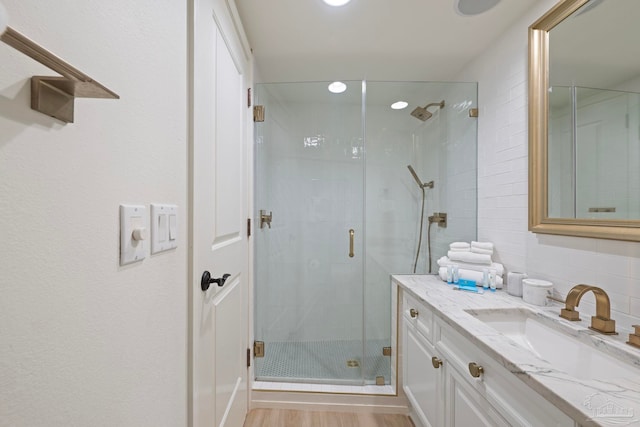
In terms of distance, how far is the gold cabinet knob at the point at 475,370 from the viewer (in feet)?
3.35

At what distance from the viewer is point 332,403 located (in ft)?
6.31

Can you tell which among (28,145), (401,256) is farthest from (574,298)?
(28,145)

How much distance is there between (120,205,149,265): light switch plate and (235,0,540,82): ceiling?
4.58 feet

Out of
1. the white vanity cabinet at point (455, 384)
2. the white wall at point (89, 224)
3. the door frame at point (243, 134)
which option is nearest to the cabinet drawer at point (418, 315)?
the white vanity cabinet at point (455, 384)

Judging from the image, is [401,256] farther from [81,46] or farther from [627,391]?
[81,46]

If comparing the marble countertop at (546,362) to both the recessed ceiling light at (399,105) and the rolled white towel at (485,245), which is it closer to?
the rolled white towel at (485,245)

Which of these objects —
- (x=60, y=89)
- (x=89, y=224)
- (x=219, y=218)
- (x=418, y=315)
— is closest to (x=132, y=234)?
(x=89, y=224)

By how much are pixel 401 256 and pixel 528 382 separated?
1.44m

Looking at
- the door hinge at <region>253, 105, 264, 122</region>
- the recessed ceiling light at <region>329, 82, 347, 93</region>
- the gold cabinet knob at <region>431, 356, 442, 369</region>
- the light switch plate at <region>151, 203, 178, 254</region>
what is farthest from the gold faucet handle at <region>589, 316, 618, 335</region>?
the door hinge at <region>253, 105, 264, 122</region>

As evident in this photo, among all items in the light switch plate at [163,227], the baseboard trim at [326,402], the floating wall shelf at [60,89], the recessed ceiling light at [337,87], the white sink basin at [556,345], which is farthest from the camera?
the recessed ceiling light at [337,87]

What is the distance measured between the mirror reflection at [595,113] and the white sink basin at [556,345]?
49cm

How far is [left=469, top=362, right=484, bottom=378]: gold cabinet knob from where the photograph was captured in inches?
40.3

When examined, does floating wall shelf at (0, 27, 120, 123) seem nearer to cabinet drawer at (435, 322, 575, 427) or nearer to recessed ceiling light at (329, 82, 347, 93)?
cabinet drawer at (435, 322, 575, 427)

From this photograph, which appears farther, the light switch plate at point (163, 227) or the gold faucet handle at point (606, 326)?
the gold faucet handle at point (606, 326)
